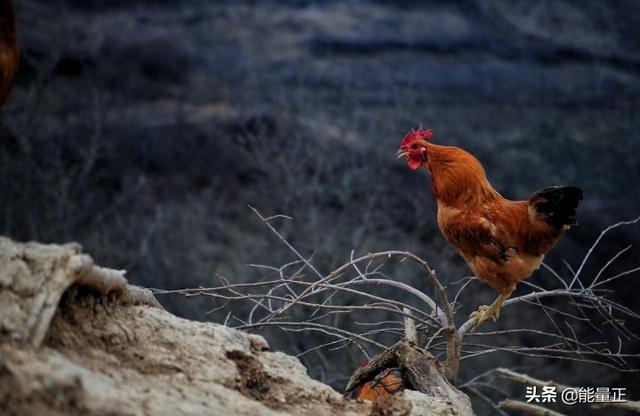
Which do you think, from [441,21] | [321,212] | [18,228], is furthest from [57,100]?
[441,21]

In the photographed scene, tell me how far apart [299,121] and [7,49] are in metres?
9.21

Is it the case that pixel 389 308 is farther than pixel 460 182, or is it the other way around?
pixel 460 182

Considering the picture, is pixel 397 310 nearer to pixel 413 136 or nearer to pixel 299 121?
pixel 413 136

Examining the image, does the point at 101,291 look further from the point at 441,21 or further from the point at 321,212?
the point at 441,21

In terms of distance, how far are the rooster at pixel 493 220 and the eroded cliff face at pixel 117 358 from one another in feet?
3.03

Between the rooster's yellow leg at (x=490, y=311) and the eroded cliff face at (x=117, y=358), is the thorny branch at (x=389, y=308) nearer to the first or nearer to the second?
the rooster's yellow leg at (x=490, y=311)

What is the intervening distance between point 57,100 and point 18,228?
132 inches

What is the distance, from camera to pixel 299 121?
1280 centimetres

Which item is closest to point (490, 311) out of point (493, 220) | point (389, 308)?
point (493, 220)

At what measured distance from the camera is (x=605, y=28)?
15.2 meters

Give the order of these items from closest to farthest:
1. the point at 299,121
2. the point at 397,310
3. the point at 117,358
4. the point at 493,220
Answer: the point at 117,358, the point at 397,310, the point at 493,220, the point at 299,121

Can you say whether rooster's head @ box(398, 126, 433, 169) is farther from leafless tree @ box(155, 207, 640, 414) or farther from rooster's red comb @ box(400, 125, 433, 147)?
leafless tree @ box(155, 207, 640, 414)

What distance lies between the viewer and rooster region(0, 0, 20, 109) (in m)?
3.62

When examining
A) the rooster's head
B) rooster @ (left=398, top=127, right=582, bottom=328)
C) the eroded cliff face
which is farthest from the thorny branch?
the rooster's head
